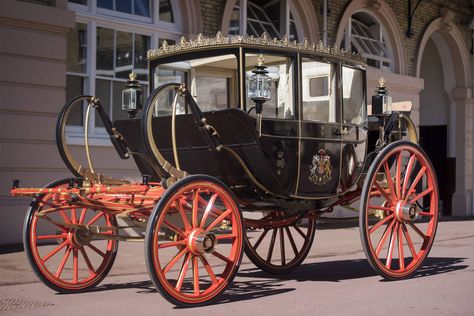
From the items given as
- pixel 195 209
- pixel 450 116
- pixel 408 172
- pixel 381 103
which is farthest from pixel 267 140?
pixel 450 116

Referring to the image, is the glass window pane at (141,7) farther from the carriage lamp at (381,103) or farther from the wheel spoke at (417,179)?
the wheel spoke at (417,179)

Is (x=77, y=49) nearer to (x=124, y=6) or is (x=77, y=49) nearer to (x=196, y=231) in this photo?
(x=124, y=6)

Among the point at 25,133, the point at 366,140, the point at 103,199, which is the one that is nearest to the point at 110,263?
the point at 103,199

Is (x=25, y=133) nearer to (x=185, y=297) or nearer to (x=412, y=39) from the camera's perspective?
(x=185, y=297)

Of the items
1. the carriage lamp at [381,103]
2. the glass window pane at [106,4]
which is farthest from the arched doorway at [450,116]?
the carriage lamp at [381,103]

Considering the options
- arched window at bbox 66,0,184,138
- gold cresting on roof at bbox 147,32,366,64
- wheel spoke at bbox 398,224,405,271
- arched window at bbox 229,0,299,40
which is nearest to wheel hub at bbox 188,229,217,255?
gold cresting on roof at bbox 147,32,366,64

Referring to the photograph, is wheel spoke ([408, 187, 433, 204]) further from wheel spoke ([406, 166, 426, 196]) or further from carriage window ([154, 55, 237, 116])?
carriage window ([154, 55, 237, 116])

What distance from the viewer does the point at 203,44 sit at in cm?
715

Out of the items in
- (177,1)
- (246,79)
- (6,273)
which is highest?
(177,1)

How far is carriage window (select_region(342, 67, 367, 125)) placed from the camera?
26.0 feet

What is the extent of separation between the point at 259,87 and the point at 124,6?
6919 millimetres

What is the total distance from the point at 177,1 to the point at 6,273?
663cm

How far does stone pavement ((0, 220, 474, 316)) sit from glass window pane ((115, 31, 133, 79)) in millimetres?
3947

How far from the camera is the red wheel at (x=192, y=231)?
5.80m
